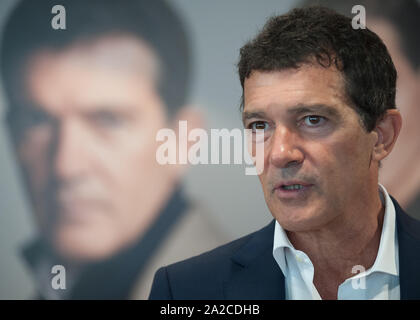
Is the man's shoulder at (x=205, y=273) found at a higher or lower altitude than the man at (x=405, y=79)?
lower

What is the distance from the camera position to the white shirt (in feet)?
4.67

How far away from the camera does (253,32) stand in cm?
220

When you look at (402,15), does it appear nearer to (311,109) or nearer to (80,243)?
(311,109)

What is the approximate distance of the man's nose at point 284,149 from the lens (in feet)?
4.38

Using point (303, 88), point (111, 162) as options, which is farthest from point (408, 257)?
point (111, 162)

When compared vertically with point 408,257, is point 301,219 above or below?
above

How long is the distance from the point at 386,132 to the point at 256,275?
0.59 meters

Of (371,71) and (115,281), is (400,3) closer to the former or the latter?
(371,71)

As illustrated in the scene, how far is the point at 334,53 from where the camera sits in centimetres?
141

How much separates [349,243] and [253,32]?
1093 mm

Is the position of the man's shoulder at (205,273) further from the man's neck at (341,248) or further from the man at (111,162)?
the man at (111,162)

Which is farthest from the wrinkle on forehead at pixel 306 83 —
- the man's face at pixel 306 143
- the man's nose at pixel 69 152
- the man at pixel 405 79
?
the man's nose at pixel 69 152

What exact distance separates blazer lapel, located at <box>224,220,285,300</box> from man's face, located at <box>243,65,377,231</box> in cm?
16
